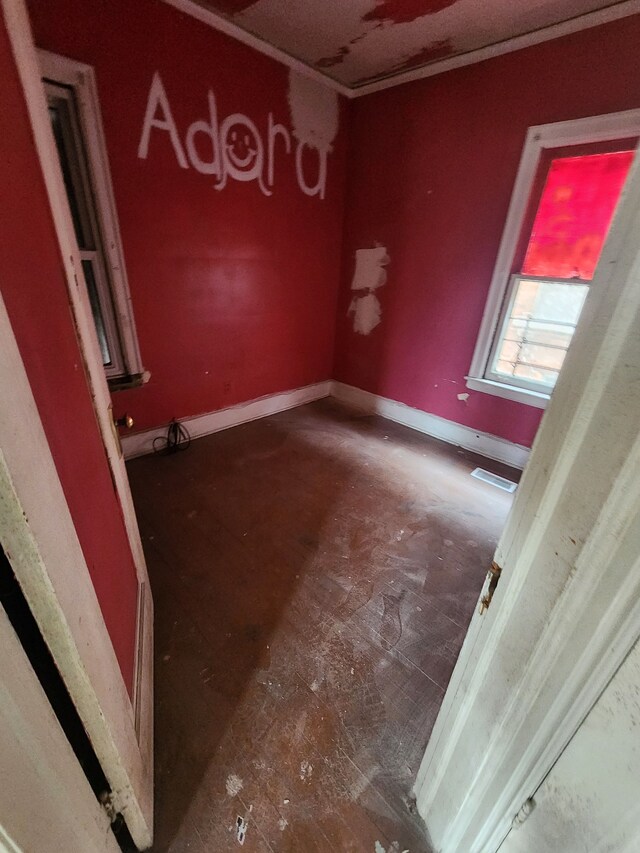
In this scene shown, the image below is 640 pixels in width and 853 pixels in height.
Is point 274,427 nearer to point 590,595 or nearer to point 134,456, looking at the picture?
point 134,456

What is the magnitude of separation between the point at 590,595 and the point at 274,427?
108 inches

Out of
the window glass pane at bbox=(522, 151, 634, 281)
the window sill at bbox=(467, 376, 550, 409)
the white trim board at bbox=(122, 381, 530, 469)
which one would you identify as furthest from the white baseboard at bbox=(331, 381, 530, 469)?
the window glass pane at bbox=(522, 151, 634, 281)

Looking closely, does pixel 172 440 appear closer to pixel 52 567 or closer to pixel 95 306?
pixel 95 306

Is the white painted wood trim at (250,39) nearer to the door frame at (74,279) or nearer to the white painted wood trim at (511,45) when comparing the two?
the white painted wood trim at (511,45)

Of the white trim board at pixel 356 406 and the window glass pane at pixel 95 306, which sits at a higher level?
the window glass pane at pixel 95 306

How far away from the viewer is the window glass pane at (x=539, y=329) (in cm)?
229

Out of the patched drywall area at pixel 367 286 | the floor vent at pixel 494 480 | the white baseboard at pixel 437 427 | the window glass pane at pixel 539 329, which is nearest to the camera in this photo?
the window glass pane at pixel 539 329

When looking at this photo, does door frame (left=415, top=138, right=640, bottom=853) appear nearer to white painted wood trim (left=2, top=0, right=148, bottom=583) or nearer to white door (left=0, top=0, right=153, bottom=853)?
white door (left=0, top=0, right=153, bottom=853)

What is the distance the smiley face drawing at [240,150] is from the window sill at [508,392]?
2113mm

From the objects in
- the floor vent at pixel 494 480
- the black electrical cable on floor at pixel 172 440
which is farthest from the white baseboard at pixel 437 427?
the black electrical cable on floor at pixel 172 440

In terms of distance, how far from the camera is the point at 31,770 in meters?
0.49

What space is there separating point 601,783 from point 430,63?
3381 millimetres

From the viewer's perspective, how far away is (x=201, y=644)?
1.40m

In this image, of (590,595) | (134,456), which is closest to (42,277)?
(590,595)
